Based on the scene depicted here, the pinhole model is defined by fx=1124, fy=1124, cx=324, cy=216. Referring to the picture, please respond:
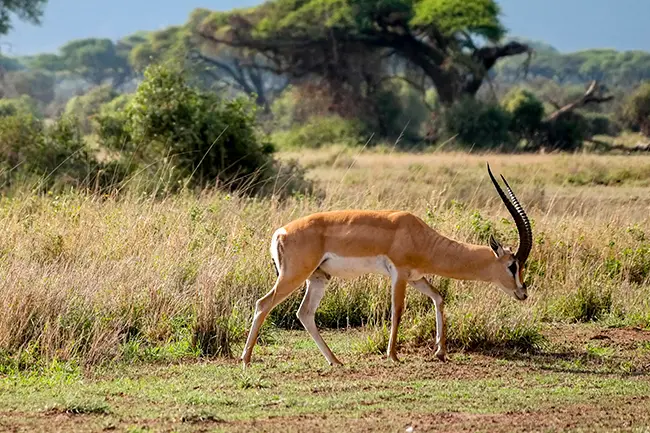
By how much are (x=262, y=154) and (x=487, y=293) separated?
9.52 m

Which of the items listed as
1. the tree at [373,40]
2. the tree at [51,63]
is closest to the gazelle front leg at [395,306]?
the tree at [373,40]

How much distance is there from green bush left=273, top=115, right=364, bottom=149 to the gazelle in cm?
2458

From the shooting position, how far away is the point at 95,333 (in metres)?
7.81

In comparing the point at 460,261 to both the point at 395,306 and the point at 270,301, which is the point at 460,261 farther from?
the point at 270,301

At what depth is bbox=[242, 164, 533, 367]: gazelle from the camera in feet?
24.7

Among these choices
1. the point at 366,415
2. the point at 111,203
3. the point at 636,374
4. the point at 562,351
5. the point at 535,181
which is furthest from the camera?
the point at 535,181

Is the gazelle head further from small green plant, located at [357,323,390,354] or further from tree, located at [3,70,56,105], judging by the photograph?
tree, located at [3,70,56,105]

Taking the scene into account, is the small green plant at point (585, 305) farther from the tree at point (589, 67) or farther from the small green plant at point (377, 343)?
the tree at point (589, 67)

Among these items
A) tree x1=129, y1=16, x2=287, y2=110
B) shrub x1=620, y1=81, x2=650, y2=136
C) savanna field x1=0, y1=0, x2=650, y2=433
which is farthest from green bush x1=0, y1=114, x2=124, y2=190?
shrub x1=620, y1=81, x2=650, y2=136

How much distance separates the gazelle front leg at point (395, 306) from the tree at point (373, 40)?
30267mm

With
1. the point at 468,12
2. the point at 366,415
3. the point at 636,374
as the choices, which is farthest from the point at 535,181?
the point at 468,12

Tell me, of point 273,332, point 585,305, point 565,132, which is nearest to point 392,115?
point 565,132

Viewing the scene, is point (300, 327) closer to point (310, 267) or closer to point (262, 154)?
point (310, 267)

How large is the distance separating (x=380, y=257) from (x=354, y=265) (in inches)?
7.4
